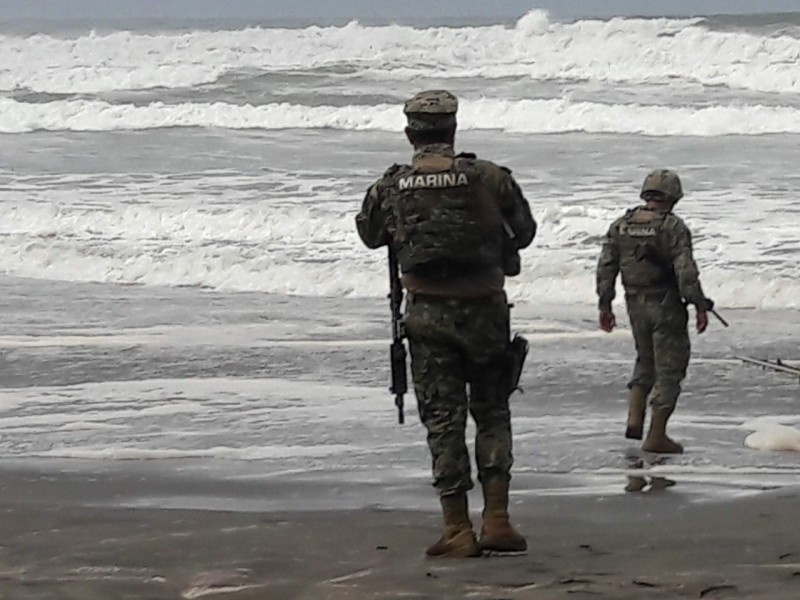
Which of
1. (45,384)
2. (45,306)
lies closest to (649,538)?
(45,384)

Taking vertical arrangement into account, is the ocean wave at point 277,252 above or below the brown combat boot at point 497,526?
above

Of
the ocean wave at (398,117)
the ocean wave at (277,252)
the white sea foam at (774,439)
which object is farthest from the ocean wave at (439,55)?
the white sea foam at (774,439)

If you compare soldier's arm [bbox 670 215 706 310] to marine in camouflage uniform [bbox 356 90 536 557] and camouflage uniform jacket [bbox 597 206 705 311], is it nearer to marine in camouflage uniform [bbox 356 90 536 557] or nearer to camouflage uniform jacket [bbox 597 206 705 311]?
camouflage uniform jacket [bbox 597 206 705 311]

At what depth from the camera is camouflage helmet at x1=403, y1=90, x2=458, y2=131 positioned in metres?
5.36

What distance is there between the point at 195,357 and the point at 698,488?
→ 4.70m

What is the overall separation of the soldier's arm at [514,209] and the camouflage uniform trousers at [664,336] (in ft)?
8.81

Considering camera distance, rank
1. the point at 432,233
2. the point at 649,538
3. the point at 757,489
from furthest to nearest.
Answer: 1. the point at 757,489
2. the point at 649,538
3. the point at 432,233

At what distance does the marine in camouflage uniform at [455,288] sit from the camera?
5.33 metres

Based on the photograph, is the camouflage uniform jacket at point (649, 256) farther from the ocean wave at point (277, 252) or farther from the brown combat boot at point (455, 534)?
the ocean wave at point (277, 252)

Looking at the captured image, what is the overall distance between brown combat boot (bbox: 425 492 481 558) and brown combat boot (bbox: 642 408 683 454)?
249 cm

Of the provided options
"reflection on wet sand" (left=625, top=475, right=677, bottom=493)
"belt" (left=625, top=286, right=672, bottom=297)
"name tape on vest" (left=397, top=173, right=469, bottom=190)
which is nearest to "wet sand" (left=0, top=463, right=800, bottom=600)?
"reflection on wet sand" (left=625, top=475, right=677, bottom=493)

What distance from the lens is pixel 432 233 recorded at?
5336mm

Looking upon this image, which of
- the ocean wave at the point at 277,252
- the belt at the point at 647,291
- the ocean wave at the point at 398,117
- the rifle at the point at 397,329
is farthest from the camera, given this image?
the ocean wave at the point at 398,117

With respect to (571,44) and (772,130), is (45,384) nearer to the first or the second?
(772,130)
